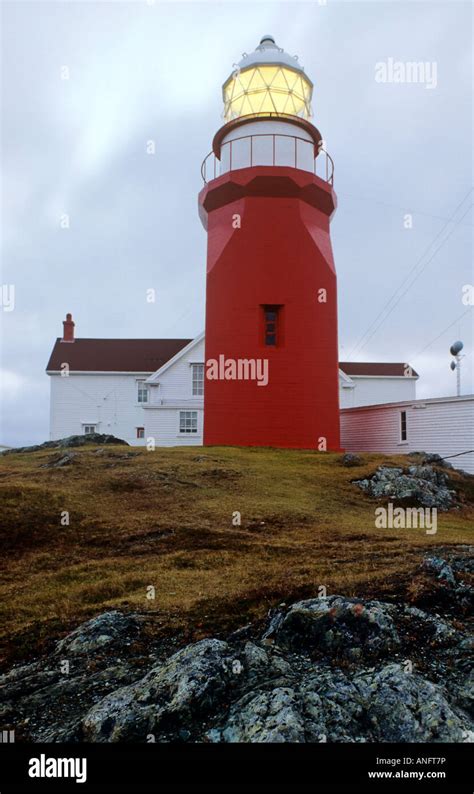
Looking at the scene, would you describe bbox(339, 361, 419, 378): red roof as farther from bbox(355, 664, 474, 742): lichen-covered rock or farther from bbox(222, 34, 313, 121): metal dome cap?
bbox(355, 664, 474, 742): lichen-covered rock

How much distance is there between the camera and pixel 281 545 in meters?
10.5

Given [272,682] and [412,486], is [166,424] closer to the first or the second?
[412,486]

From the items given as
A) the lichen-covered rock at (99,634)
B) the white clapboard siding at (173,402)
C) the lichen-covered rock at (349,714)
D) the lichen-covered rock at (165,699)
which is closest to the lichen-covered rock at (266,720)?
the lichen-covered rock at (349,714)

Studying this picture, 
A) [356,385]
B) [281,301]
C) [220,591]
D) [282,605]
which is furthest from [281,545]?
[356,385]

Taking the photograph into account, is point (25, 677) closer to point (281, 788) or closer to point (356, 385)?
point (281, 788)

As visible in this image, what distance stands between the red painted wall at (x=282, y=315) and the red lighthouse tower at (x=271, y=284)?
0.04 metres

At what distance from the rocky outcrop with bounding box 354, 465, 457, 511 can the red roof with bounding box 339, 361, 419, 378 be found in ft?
74.5

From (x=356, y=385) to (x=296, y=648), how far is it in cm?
3480

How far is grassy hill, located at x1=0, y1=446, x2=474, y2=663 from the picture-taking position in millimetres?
7230

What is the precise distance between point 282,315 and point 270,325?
0.64 metres

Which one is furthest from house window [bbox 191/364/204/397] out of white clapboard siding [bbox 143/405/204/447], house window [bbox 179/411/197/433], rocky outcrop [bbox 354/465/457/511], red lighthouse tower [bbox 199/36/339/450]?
rocky outcrop [bbox 354/465/457/511]

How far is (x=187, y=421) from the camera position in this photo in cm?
3225

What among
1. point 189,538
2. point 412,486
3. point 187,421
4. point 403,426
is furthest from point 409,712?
point 187,421

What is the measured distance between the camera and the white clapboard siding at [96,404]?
36625 mm
